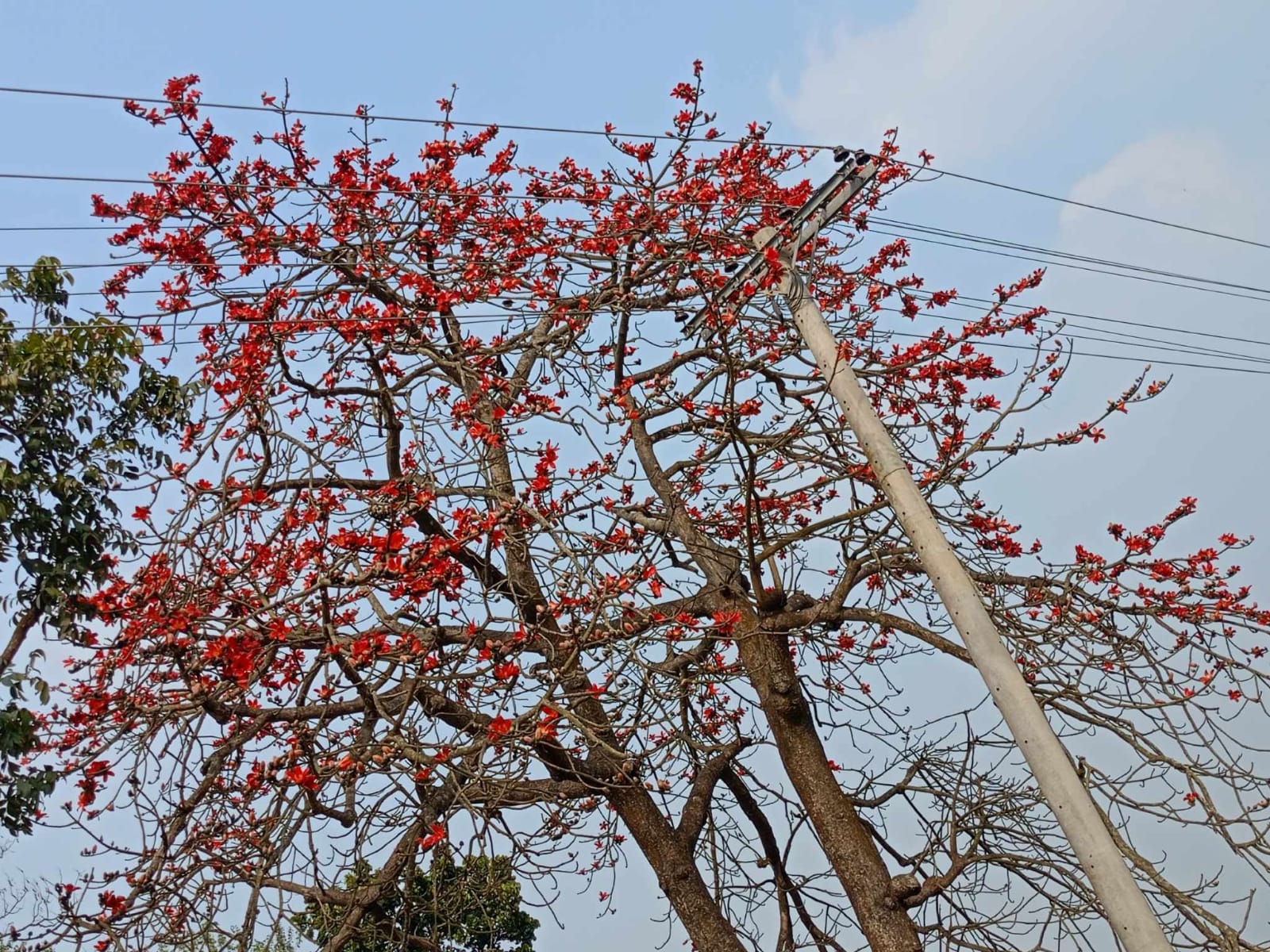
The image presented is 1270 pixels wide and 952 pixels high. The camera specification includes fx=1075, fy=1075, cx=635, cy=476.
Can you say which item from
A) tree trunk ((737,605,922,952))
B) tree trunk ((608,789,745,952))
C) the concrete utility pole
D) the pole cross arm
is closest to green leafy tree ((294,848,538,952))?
tree trunk ((608,789,745,952))

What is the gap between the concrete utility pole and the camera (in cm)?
360

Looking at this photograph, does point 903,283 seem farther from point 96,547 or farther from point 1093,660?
point 96,547

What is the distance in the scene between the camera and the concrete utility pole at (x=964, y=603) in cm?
360

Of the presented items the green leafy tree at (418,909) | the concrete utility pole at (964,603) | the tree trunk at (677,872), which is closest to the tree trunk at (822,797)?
the tree trunk at (677,872)

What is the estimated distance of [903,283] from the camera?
663cm

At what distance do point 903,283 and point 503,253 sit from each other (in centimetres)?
250

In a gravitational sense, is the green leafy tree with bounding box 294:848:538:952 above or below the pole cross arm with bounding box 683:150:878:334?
below

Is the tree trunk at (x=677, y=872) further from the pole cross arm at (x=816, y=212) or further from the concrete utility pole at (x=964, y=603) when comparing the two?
the pole cross arm at (x=816, y=212)

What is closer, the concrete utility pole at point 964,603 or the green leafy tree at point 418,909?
the concrete utility pole at point 964,603

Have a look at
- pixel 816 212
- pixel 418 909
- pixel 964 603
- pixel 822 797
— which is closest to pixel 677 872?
→ pixel 822 797

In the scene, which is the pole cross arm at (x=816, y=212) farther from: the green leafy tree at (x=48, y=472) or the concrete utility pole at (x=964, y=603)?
the green leafy tree at (x=48, y=472)

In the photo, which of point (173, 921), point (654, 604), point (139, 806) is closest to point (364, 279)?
point (654, 604)

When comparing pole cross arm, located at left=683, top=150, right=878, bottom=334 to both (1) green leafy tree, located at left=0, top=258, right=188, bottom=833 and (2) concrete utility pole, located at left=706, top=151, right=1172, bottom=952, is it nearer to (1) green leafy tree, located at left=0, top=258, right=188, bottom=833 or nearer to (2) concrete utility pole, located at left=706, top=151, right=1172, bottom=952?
(2) concrete utility pole, located at left=706, top=151, right=1172, bottom=952

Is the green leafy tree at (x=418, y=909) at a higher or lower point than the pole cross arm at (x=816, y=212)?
lower
